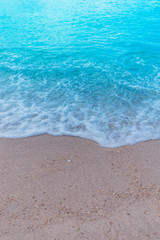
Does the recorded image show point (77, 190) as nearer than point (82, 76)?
Yes

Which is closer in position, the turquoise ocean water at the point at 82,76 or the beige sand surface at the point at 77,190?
Result: the beige sand surface at the point at 77,190

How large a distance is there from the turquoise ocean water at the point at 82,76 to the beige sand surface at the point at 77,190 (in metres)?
0.45

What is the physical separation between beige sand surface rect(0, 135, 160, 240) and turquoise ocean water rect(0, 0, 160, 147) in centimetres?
45

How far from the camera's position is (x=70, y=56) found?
30.6 feet

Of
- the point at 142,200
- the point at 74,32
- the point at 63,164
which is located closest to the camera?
the point at 142,200

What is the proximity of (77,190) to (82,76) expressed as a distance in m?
5.04

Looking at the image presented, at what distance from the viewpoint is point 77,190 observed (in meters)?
3.47

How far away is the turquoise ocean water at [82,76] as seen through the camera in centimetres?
511

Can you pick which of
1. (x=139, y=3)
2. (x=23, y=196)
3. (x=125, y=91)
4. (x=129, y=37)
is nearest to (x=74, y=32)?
(x=129, y=37)

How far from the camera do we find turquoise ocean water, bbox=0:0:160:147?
201 inches

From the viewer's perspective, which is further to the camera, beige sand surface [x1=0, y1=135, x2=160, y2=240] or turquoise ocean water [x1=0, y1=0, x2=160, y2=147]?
turquoise ocean water [x1=0, y1=0, x2=160, y2=147]

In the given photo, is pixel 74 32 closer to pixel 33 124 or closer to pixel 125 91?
pixel 125 91

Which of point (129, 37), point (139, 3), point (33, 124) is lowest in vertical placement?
point (33, 124)

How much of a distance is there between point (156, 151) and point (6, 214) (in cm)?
307
